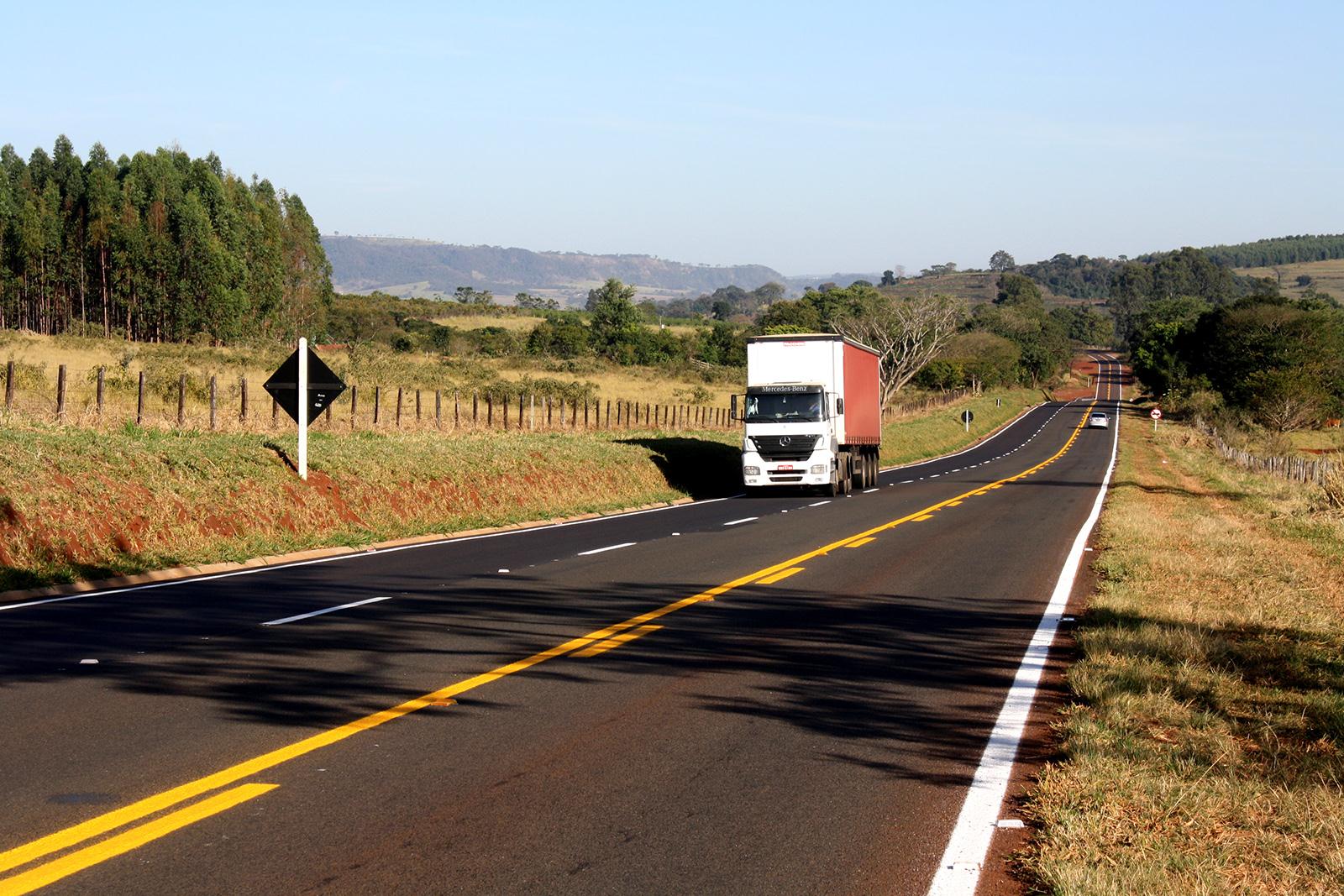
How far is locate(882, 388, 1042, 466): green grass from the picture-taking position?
2672 inches

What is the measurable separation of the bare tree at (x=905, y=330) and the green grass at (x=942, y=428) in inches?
195

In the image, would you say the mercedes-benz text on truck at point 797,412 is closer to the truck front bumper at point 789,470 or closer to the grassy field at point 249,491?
the truck front bumper at point 789,470

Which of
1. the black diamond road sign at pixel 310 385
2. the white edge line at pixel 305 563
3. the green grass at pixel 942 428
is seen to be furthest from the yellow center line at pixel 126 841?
the green grass at pixel 942 428

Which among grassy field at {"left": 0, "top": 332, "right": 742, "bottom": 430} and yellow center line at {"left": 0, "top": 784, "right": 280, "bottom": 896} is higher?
grassy field at {"left": 0, "top": 332, "right": 742, "bottom": 430}

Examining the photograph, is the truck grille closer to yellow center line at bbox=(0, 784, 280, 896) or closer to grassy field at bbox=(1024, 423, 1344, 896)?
grassy field at bbox=(1024, 423, 1344, 896)

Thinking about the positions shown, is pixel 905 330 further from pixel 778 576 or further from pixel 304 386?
pixel 778 576

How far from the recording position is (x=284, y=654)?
32.9 feet

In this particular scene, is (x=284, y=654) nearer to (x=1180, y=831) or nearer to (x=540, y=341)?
(x=1180, y=831)

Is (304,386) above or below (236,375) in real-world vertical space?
above

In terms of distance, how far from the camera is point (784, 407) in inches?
1319

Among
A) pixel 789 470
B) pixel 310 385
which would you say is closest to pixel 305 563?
pixel 310 385

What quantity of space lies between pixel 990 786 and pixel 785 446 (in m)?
26.6

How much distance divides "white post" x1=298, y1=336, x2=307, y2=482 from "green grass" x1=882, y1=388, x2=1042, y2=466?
41268 mm

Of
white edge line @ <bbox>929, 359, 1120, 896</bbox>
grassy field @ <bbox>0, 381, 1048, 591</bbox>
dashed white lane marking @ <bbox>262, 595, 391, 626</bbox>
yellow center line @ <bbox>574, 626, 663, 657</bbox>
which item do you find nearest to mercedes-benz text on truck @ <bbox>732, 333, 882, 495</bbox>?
grassy field @ <bbox>0, 381, 1048, 591</bbox>
